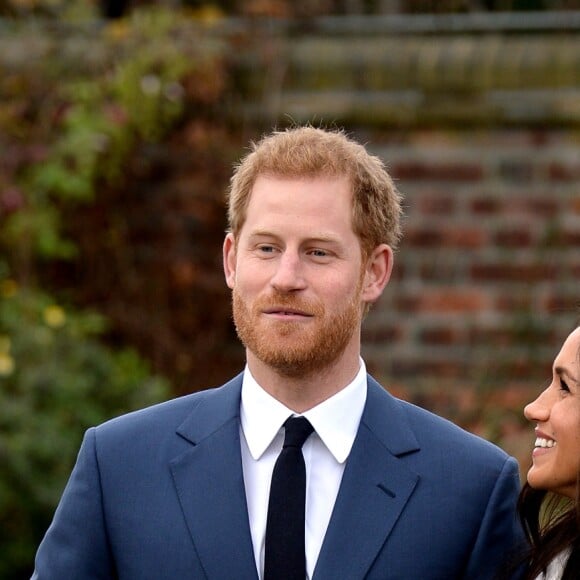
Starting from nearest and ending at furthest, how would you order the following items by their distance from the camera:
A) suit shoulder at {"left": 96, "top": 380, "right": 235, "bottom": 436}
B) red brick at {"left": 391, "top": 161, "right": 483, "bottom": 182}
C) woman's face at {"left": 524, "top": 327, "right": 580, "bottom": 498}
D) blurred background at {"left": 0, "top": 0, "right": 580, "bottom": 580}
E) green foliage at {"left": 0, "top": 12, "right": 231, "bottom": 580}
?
woman's face at {"left": 524, "top": 327, "right": 580, "bottom": 498}, suit shoulder at {"left": 96, "top": 380, "right": 235, "bottom": 436}, green foliage at {"left": 0, "top": 12, "right": 231, "bottom": 580}, blurred background at {"left": 0, "top": 0, "right": 580, "bottom": 580}, red brick at {"left": 391, "top": 161, "right": 483, "bottom": 182}

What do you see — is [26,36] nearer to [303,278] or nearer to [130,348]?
[130,348]

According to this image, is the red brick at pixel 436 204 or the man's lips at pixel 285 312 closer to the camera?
the man's lips at pixel 285 312

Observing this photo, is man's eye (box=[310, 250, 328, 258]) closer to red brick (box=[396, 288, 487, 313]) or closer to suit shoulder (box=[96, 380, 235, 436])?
A: suit shoulder (box=[96, 380, 235, 436])

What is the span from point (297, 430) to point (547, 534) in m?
0.64

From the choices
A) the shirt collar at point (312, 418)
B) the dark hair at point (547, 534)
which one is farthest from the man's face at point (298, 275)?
the dark hair at point (547, 534)

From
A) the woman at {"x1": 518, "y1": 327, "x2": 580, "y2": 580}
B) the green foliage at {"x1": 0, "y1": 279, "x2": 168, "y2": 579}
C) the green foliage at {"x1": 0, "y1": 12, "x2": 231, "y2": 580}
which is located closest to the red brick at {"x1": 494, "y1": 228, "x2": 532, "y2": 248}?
the green foliage at {"x1": 0, "y1": 12, "x2": 231, "y2": 580}

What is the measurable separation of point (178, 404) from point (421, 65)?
340 centimetres

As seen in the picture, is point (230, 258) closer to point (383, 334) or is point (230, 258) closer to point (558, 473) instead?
point (558, 473)

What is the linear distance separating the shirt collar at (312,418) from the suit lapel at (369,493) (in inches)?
1.1

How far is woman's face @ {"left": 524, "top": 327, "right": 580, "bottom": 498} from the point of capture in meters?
3.40

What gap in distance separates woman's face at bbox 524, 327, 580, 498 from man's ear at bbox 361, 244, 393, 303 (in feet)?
1.56

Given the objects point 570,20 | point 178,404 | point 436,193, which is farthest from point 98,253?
point 178,404

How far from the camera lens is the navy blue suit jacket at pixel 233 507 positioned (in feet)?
11.0

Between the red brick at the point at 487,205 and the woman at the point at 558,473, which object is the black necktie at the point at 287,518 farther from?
the red brick at the point at 487,205
